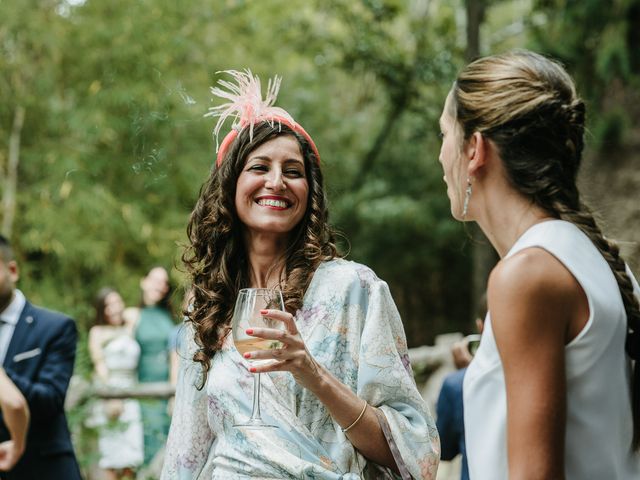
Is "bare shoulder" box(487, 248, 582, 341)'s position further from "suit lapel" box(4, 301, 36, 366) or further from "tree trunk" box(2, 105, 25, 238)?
"tree trunk" box(2, 105, 25, 238)

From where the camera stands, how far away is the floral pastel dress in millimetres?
2479

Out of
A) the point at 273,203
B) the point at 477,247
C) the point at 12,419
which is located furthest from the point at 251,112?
the point at 477,247

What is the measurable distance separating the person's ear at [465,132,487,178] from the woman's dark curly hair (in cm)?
104

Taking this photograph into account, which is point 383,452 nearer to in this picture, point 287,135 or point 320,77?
point 287,135

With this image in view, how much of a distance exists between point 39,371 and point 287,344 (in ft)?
7.49

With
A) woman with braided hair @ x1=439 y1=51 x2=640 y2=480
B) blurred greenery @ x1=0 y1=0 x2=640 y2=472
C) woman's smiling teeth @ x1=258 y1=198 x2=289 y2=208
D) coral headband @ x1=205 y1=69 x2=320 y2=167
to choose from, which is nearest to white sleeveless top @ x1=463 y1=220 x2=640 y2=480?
woman with braided hair @ x1=439 y1=51 x2=640 y2=480

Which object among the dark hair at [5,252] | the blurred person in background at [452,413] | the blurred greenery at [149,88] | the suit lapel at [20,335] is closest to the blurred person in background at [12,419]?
the suit lapel at [20,335]

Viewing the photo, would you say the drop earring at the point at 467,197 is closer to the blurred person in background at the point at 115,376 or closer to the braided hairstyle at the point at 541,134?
the braided hairstyle at the point at 541,134

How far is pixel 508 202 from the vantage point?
1.76 m

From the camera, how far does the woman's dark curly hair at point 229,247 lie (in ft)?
9.22

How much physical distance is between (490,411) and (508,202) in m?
0.43

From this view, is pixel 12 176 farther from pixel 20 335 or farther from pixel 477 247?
pixel 20 335

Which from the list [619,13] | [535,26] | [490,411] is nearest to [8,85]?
[535,26]

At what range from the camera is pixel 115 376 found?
26.2 feet
